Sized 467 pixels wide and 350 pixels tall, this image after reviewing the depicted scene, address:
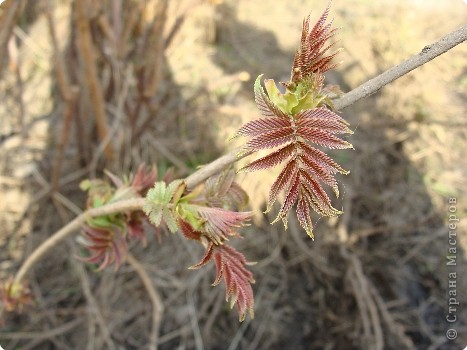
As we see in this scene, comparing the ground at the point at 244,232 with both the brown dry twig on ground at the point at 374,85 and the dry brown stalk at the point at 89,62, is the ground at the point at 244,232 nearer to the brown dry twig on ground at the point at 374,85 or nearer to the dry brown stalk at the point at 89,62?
the dry brown stalk at the point at 89,62

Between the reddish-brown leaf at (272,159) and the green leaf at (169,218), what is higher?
the reddish-brown leaf at (272,159)

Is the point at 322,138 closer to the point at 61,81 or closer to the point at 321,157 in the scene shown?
the point at 321,157

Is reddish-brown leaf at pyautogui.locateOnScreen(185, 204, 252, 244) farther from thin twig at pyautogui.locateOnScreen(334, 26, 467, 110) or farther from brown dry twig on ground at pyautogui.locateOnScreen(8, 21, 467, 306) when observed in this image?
thin twig at pyautogui.locateOnScreen(334, 26, 467, 110)

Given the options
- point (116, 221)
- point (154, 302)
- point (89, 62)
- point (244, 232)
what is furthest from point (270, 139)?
point (244, 232)

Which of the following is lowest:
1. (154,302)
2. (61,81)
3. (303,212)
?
(154,302)

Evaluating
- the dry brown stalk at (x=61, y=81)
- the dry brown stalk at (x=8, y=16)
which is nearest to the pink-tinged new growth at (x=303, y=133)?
the dry brown stalk at (x=8, y=16)

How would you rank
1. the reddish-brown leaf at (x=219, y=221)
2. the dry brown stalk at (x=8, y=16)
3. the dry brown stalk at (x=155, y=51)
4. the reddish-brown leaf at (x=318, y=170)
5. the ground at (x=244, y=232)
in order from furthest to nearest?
the ground at (x=244, y=232)
the dry brown stalk at (x=155, y=51)
the dry brown stalk at (x=8, y=16)
the reddish-brown leaf at (x=219, y=221)
the reddish-brown leaf at (x=318, y=170)
